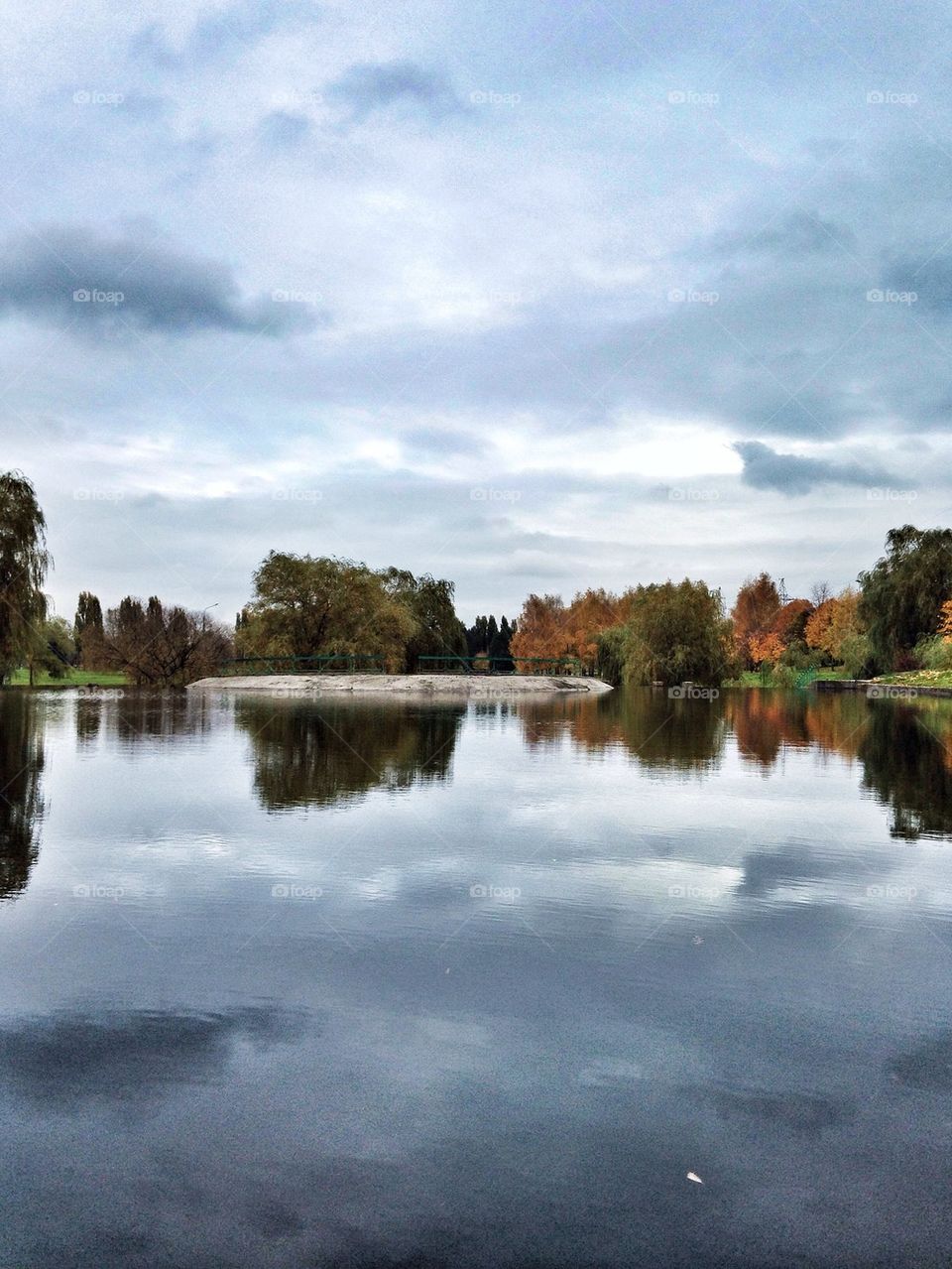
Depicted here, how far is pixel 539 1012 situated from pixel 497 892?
2599 mm

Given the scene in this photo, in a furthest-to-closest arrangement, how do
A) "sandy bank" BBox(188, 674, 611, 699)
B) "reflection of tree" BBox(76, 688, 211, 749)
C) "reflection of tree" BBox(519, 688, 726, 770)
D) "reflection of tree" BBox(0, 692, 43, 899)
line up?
"sandy bank" BBox(188, 674, 611, 699), "reflection of tree" BBox(76, 688, 211, 749), "reflection of tree" BBox(519, 688, 726, 770), "reflection of tree" BBox(0, 692, 43, 899)

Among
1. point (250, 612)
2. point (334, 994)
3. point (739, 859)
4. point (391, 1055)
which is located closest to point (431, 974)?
point (334, 994)

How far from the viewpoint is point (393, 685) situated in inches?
2263

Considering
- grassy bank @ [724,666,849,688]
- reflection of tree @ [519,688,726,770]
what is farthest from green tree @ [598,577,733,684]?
reflection of tree @ [519,688,726,770]

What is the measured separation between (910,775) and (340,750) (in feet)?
31.5

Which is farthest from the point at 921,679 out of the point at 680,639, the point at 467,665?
the point at 467,665

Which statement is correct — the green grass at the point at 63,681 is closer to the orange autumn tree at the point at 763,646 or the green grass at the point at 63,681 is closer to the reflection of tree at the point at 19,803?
the reflection of tree at the point at 19,803

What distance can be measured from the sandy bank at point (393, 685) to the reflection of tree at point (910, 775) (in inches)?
1160

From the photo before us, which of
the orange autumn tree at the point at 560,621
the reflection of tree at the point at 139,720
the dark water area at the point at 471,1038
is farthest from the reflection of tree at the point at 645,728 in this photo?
the orange autumn tree at the point at 560,621

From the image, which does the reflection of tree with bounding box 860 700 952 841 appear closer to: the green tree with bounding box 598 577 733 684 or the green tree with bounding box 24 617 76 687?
the green tree with bounding box 24 617 76 687

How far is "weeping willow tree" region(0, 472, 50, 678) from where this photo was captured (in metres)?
30.1

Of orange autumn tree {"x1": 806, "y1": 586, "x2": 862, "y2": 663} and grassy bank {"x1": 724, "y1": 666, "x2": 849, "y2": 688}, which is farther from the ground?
orange autumn tree {"x1": 806, "y1": 586, "x2": 862, "y2": 663}

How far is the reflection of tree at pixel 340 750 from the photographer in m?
13.5

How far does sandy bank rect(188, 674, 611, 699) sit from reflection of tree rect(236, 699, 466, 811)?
2087cm
